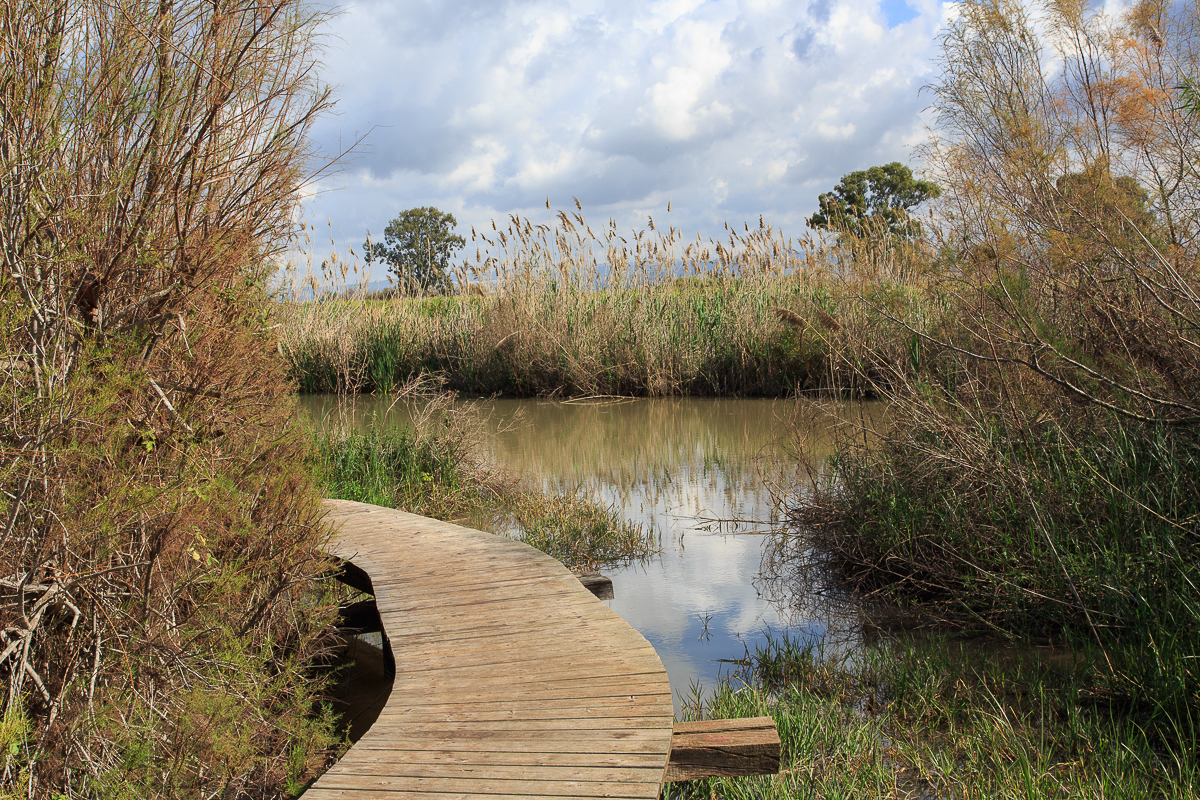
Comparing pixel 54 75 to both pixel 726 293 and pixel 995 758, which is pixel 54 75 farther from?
pixel 726 293

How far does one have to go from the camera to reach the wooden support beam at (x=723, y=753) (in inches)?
105

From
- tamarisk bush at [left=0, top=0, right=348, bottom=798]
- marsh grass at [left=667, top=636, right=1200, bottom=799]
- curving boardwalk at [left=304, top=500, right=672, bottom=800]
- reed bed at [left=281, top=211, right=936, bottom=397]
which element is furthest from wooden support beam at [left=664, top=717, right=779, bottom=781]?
reed bed at [left=281, top=211, right=936, bottom=397]

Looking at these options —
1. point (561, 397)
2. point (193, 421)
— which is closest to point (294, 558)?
point (193, 421)

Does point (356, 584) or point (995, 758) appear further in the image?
point (356, 584)

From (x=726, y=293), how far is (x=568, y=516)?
9.42 metres

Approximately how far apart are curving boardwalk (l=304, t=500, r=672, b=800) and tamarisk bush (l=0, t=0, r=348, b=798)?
64cm

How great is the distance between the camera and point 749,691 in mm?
3703

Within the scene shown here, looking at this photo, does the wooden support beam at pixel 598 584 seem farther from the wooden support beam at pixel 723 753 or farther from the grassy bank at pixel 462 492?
the wooden support beam at pixel 723 753

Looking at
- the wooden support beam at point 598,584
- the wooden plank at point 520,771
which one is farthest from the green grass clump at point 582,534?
the wooden plank at point 520,771

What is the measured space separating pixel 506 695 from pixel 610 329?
475 inches

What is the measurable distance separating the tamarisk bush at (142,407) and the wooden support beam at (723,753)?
57.4 inches

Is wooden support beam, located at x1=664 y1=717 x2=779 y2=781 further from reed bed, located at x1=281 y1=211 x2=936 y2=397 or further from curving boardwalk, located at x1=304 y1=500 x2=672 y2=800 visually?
reed bed, located at x1=281 y1=211 x2=936 y2=397

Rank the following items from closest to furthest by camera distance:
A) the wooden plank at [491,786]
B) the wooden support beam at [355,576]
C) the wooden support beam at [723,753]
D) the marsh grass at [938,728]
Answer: the wooden plank at [491,786]
the wooden support beam at [723,753]
the marsh grass at [938,728]
the wooden support beam at [355,576]

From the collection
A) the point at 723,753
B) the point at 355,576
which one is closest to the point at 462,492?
the point at 355,576
